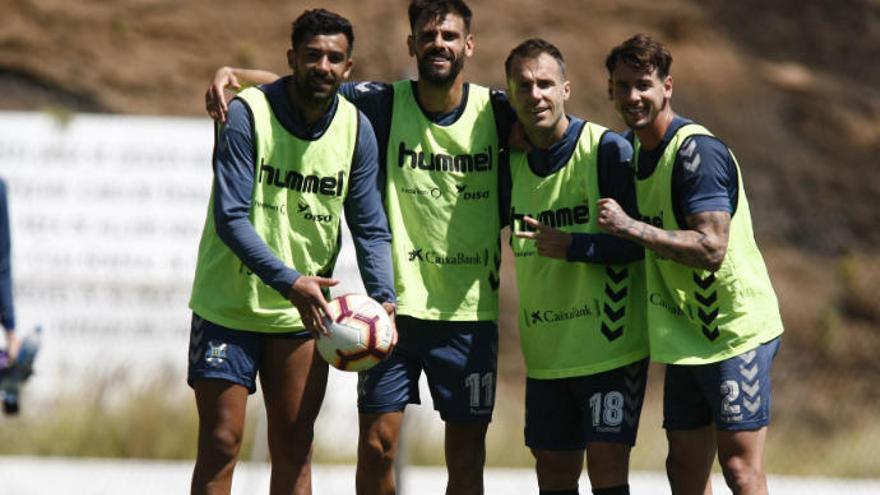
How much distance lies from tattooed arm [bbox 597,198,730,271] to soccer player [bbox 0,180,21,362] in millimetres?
2694

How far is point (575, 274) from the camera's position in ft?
19.6

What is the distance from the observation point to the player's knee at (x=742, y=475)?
221 inches

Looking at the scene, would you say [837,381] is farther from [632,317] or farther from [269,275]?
[269,275]

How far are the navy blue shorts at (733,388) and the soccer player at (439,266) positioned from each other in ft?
2.85

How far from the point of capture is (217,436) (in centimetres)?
559

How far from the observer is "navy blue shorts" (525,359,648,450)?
5812 mm

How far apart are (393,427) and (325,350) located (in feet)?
2.30

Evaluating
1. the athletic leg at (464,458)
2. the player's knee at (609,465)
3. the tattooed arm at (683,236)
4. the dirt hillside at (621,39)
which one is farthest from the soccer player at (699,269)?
the dirt hillside at (621,39)

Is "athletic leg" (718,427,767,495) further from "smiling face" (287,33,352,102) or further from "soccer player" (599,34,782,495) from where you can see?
"smiling face" (287,33,352,102)

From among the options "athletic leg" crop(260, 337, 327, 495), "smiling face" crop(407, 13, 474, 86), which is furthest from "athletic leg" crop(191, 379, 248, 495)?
"smiling face" crop(407, 13, 474, 86)

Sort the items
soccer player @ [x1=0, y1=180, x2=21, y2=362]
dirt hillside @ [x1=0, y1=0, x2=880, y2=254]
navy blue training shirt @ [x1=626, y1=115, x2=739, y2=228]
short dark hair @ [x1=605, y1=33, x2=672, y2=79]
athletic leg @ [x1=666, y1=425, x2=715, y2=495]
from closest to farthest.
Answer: navy blue training shirt @ [x1=626, y1=115, x2=739, y2=228] < short dark hair @ [x1=605, y1=33, x2=672, y2=79] < athletic leg @ [x1=666, y1=425, x2=715, y2=495] < soccer player @ [x1=0, y1=180, x2=21, y2=362] < dirt hillside @ [x1=0, y1=0, x2=880, y2=254]

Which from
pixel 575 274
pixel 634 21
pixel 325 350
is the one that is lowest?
pixel 325 350

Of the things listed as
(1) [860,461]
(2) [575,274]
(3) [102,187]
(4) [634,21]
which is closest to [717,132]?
(4) [634,21]

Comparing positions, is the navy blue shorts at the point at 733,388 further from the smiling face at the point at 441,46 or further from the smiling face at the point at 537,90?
the smiling face at the point at 441,46
